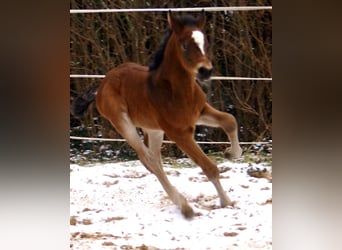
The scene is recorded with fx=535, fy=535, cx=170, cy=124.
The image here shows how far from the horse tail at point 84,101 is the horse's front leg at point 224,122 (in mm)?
642

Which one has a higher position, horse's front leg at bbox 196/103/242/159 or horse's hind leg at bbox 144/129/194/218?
horse's front leg at bbox 196/103/242/159

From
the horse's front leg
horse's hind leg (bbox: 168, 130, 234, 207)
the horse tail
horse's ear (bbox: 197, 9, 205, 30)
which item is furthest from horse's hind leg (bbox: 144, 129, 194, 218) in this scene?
horse's ear (bbox: 197, 9, 205, 30)

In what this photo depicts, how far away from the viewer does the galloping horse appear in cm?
304

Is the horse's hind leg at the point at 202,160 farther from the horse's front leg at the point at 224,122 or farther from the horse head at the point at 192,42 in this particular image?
the horse head at the point at 192,42

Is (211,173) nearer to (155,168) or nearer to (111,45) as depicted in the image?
(155,168)

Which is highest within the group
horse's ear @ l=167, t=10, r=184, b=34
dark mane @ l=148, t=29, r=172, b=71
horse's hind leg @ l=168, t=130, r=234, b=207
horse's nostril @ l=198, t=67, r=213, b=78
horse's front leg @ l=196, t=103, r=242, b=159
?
horse's ear @ l=167, t=10, r=184, b=34

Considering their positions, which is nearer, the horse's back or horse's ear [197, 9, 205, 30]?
horse's ear [197, 9, 205, 30]

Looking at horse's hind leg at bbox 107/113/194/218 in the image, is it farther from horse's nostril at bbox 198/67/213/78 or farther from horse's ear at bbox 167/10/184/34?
horse's ear at bbox 167/10/184/34

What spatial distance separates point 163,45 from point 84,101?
57 centimetres

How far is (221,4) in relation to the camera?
3.04 meters
